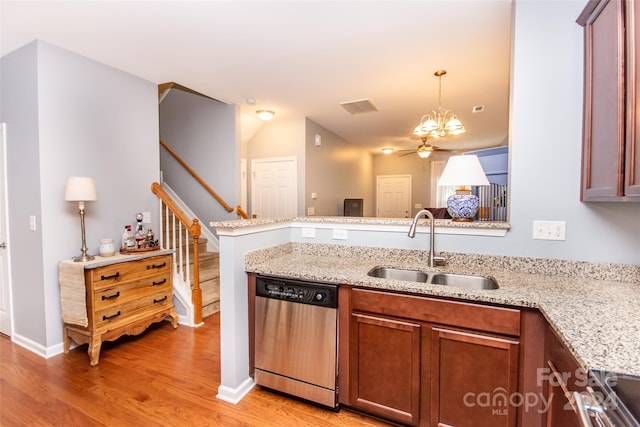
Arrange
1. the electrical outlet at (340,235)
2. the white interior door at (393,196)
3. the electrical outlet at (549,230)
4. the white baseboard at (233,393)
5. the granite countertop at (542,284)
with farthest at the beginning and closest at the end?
the white interior door at (393,196) → the electrical outlet at (340,235) → the white baseboard at (233,393) → the electrical outlet at (549,230) → the granite countertop at (542,284)

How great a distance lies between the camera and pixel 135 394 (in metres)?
2.01

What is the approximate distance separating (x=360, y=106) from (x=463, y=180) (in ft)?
8.76

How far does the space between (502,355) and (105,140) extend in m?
3.54

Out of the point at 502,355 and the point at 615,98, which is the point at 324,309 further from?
the point at 615,98

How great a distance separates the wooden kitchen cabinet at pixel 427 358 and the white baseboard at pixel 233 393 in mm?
679

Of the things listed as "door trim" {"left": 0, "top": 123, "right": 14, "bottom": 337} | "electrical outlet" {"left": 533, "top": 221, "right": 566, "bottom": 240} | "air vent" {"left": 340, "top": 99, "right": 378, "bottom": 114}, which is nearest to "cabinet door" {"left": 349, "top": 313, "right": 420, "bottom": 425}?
"electrical outlet" {"left": 533, "top": 221, "right": 566, "bottom": 240}

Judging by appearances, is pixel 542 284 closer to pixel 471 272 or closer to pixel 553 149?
pixel 471 272

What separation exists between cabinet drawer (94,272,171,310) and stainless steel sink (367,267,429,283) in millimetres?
2181

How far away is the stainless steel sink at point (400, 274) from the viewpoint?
6.36ft

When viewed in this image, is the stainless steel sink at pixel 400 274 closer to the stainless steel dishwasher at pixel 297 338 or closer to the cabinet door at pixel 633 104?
the stainless steel dishwasher at pixel 297 338

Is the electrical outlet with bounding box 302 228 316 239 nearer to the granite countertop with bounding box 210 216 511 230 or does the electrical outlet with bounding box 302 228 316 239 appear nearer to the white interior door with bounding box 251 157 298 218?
the granite countertop with bounding box 210 216 511 230

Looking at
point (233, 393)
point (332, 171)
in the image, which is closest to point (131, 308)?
point (233, 393)

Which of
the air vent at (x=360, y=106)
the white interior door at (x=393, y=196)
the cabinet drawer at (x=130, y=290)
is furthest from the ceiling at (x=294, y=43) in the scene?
the white interior door at (x=393, y=196)

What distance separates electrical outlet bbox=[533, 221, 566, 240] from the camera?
1.73m
